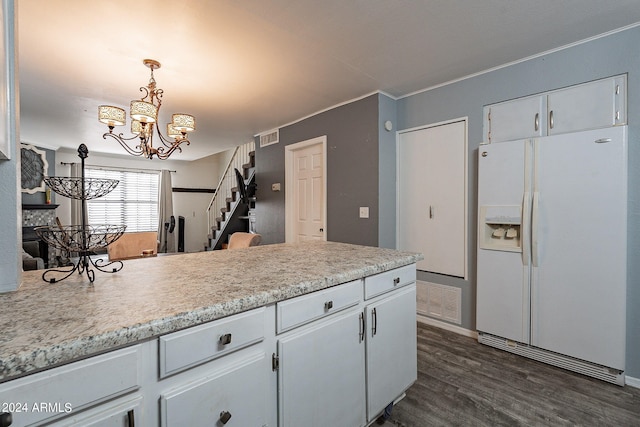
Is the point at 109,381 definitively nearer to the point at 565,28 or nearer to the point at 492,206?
the point at 492,206

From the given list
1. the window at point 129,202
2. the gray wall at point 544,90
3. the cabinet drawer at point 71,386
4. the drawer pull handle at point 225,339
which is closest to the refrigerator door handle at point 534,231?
the gray wall at point 544,90

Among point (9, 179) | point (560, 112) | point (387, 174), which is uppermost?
point (560, 112)

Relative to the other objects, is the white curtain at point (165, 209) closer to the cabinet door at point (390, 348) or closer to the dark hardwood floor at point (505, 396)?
the dark hardwood floor at point (505, 396)

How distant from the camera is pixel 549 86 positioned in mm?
2436

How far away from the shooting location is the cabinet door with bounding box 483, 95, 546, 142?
2475 mm

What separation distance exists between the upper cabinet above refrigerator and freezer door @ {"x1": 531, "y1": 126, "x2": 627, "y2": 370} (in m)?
0.20

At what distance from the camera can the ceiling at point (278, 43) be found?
190cm

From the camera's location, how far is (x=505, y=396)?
1938 millimetres

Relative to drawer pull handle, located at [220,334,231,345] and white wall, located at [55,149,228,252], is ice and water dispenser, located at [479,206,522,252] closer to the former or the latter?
drawer pull handle, located at [220,334,231,345]

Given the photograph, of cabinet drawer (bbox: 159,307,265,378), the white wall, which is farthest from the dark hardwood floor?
the white wall

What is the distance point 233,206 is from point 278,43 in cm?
438

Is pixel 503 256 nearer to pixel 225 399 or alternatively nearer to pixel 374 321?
pixel 374 321

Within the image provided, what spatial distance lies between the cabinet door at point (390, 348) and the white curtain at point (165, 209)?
25.2 feet

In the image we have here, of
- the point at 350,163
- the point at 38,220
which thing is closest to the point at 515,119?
the point at 350,163
